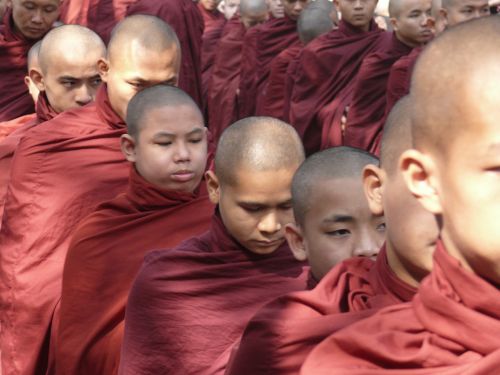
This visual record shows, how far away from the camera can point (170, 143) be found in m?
5.66

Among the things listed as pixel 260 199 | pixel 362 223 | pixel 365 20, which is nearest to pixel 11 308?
pixel 260 199

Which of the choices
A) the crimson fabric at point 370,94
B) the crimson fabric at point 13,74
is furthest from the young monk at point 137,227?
the crimson fabric at point 370,94

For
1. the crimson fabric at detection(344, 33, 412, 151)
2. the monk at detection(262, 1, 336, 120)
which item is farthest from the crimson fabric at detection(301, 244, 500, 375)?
the monk at detection(262, 1, 336, 120)

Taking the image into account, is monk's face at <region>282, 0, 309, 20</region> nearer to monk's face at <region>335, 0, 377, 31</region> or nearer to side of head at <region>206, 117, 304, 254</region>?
monk's face at <region>335, 0, 377, 31</region>

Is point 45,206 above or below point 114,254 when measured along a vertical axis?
below

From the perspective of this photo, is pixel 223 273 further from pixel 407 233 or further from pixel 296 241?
pixel 407 233

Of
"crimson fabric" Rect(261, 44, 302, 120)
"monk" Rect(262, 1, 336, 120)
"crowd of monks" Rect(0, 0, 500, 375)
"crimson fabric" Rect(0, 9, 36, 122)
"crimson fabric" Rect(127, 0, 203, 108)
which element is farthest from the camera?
"crimson fabric" Rect(261, 44, 302, 120)

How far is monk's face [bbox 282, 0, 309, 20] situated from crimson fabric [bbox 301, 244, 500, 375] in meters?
11.1

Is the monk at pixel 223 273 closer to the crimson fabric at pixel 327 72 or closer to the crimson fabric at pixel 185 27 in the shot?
the crimson fabric at pixel 185 27

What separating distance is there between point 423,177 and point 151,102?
11.3ft

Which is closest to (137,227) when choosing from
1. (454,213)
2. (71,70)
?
(71,70)

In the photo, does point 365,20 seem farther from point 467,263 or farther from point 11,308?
point 467,263

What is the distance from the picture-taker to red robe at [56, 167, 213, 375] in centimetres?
568

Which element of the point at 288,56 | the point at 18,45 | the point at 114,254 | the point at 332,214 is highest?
the point at 332,214
